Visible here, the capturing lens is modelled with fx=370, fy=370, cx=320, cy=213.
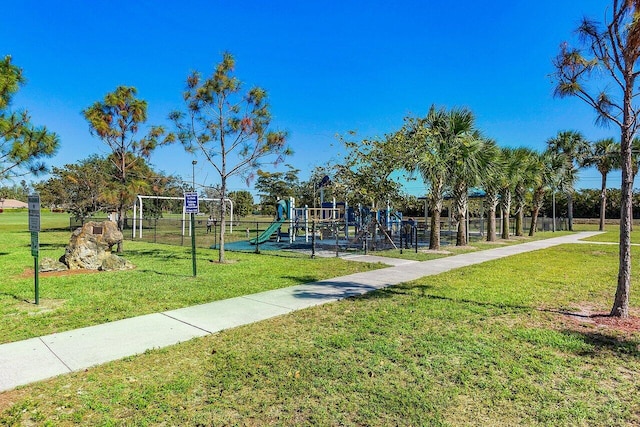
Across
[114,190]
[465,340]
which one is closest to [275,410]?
[465,340]

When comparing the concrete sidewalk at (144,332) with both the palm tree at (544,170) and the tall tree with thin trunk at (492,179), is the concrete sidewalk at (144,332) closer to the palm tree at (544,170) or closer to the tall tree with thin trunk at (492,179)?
the tall tree with thin trunk at (492,179)

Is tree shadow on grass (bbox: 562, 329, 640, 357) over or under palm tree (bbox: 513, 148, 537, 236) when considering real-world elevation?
under

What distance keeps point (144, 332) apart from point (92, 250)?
6264mm

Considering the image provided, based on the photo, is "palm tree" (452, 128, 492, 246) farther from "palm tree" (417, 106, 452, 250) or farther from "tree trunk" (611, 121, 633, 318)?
"tree trunk" (611, 121, 633, 318)

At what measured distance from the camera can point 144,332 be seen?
4.80m

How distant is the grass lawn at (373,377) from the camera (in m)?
2.89

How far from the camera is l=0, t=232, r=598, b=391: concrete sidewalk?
12.4ft

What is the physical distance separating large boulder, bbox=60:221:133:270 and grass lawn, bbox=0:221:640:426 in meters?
6.57

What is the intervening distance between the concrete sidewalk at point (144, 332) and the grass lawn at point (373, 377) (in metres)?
0.29

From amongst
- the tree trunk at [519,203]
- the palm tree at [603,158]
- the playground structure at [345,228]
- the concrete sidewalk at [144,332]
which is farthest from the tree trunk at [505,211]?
the concrete sidewalk at [144,332]

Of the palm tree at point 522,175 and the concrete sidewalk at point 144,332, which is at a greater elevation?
the palm tree at point 522,175

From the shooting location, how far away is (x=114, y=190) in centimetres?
1266

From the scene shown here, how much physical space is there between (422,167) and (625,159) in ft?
28.2

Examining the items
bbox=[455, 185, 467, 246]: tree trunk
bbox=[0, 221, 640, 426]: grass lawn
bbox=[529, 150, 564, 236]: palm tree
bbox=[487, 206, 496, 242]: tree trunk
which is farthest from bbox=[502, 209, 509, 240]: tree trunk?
bbox=[0, 221, 640, 426]: grass lawn
